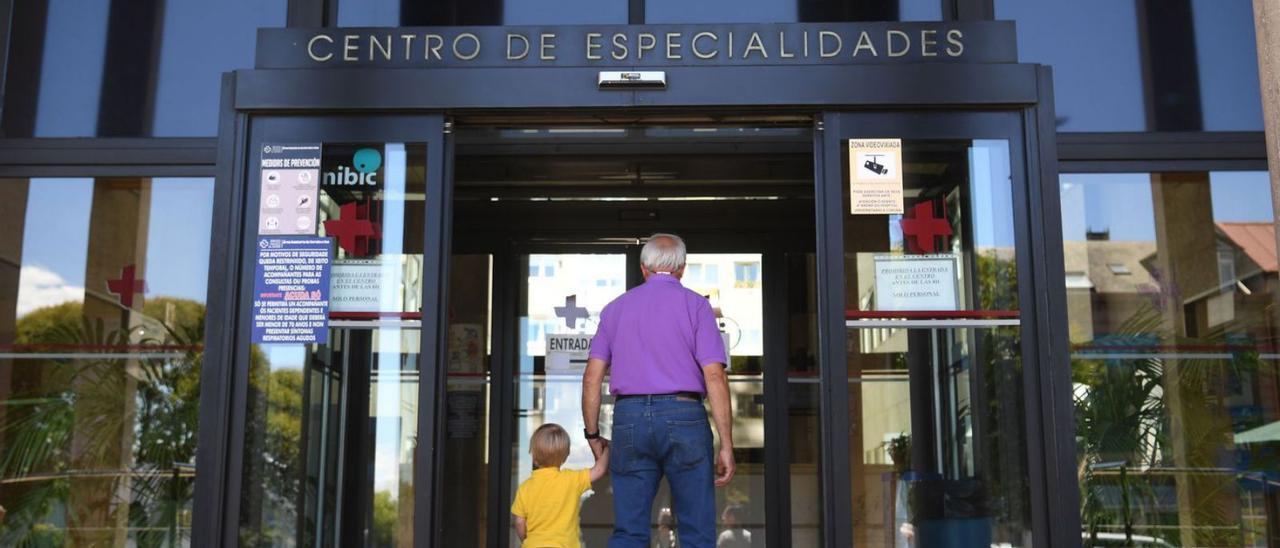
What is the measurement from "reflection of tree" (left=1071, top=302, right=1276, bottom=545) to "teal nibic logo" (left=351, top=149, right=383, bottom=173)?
2983 millimetres

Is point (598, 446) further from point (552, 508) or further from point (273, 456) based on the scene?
point (273, 456)

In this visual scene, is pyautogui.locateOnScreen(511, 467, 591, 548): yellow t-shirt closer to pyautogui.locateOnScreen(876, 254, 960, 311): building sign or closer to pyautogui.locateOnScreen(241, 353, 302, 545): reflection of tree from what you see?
pyautogui.locateOnScreen(241, 353, 302, 545): reflection of tree

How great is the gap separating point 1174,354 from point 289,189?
368cm

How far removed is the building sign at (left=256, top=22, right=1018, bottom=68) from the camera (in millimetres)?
5008

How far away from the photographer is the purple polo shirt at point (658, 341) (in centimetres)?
470

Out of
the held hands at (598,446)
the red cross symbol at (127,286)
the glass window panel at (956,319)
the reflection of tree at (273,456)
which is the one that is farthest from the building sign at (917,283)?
A: the red cross symbol at (127,286)

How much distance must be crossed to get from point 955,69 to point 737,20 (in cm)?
100

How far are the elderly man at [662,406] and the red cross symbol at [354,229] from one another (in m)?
0.96

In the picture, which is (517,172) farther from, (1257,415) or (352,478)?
(1257,415)

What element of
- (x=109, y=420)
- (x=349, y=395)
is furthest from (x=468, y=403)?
(x=349, y=395)

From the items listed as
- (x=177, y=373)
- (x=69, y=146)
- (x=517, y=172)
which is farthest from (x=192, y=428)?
(x=517, y=172)

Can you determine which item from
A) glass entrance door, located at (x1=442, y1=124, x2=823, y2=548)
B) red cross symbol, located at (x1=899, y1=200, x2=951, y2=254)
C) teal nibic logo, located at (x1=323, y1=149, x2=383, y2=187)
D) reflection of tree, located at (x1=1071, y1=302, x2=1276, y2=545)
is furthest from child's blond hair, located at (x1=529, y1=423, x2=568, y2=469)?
glass entrance door, located at (x1=442, y1=124, x2=823, y2=548)

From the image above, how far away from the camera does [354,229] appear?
197 inches

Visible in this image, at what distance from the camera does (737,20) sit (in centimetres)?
548
